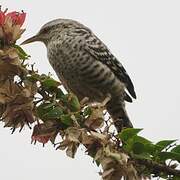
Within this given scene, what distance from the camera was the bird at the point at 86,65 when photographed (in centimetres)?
527

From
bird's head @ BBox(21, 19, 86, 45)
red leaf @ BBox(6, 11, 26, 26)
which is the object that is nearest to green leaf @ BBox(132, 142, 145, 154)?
red leaf @ BBox(6, 11, 26, 26)

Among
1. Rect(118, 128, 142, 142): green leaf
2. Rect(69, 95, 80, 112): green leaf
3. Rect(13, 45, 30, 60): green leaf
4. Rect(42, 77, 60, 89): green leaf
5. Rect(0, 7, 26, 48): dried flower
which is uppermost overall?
Rect(0, 7, 26, 48): dried flower

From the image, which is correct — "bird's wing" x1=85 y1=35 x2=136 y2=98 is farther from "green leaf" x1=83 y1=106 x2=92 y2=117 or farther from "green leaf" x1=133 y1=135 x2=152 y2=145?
"green leaf" x1=133 y1=135 x2=152 y2=145

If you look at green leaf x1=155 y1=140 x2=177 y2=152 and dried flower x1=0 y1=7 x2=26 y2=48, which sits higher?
dried flower x1=0 y1=7 x2=26 y2=48

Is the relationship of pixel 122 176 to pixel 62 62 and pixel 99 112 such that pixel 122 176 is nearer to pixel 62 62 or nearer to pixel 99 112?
pixel 99 112

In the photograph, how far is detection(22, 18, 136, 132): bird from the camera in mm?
5270

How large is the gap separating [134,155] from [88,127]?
0.75 ft

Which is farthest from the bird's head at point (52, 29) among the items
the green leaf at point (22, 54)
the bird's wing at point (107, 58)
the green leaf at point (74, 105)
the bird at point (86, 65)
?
the green leaf at point (74, 105)

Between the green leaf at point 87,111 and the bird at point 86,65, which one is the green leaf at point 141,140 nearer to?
the green leaf at point 87,111

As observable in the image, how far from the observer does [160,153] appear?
2.24 metres

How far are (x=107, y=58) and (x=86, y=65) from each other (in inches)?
18.3

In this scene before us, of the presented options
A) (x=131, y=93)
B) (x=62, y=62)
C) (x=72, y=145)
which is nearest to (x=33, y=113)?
(x=72, y=145)

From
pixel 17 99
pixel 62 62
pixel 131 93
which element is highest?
pixel 17 99

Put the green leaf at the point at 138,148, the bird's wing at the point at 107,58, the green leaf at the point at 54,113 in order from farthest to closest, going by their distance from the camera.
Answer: the bird's wing at the point at 107,58 → the green leaf at the point at 54,113 → the green leaf at the point at 138,148
